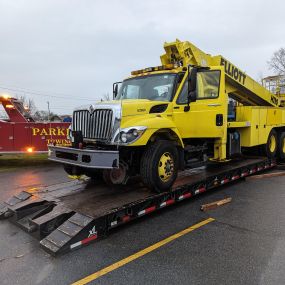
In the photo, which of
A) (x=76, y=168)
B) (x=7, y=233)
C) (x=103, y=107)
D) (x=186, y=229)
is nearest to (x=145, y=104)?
(x=103, y=107)

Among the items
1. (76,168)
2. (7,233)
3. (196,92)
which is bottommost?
(7,233)

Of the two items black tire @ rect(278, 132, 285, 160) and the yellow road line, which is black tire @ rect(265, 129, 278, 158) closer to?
black tire @ rect(278, 132, 285, 160)

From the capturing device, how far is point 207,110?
651 cm

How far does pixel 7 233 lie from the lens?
4656 millimetres

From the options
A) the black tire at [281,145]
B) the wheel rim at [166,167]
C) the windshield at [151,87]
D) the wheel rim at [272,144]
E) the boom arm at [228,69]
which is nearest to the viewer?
the wheel rim at [166,167]

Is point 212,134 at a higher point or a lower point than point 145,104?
lower

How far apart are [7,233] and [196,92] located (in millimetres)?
4390

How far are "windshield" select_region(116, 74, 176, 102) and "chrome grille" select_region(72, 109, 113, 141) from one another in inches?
52.4

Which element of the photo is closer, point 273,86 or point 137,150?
point 137,150

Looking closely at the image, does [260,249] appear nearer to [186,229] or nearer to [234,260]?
[234,260]

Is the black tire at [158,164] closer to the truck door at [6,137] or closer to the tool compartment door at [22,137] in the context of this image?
the tool compartment door at [22,137]

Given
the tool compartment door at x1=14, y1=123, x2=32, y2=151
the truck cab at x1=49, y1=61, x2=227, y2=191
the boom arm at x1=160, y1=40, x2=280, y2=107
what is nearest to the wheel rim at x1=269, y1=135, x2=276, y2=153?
the boom arm at x1=160, y1=40, x2=280, y2=107

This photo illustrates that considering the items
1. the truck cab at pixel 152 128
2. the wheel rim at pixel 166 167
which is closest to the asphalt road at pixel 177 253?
the wheel rim at pixel 166 167

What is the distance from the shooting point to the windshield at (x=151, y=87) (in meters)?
6.12
